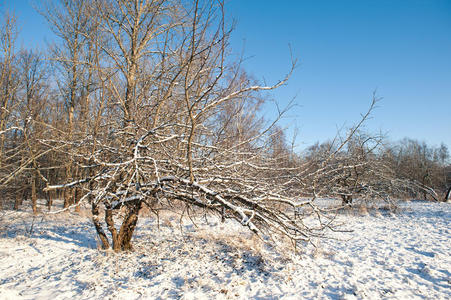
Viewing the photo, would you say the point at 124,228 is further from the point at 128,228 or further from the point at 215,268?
the point at 215,268

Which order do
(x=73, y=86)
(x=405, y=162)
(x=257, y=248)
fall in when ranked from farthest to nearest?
1. (x=405, y=162)
2. (x=73, y=86)
3. (x=257, y=248)

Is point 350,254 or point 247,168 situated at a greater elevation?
point 247,168

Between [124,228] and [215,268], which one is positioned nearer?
[215,268]

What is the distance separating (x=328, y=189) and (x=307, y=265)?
1958 millimetres

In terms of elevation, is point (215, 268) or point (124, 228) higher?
point (124, 228)

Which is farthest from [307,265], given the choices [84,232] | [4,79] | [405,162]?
[405,162]

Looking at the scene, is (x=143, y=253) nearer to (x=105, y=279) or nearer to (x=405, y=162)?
(x=105, y=279)

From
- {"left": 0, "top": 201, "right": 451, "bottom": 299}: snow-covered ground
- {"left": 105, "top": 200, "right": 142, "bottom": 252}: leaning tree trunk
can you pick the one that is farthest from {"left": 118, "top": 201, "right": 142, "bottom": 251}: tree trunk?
{"left": 0, "top": 201, "right": 451, "bottom": 299}: snow-covered ground

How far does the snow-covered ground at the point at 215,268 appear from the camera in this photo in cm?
362

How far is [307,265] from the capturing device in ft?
15.3

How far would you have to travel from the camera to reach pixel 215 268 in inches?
176

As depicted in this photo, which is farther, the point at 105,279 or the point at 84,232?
the point at 84,232

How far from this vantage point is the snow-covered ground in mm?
3623

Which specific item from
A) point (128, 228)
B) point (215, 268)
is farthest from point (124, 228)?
point (215, 268)
